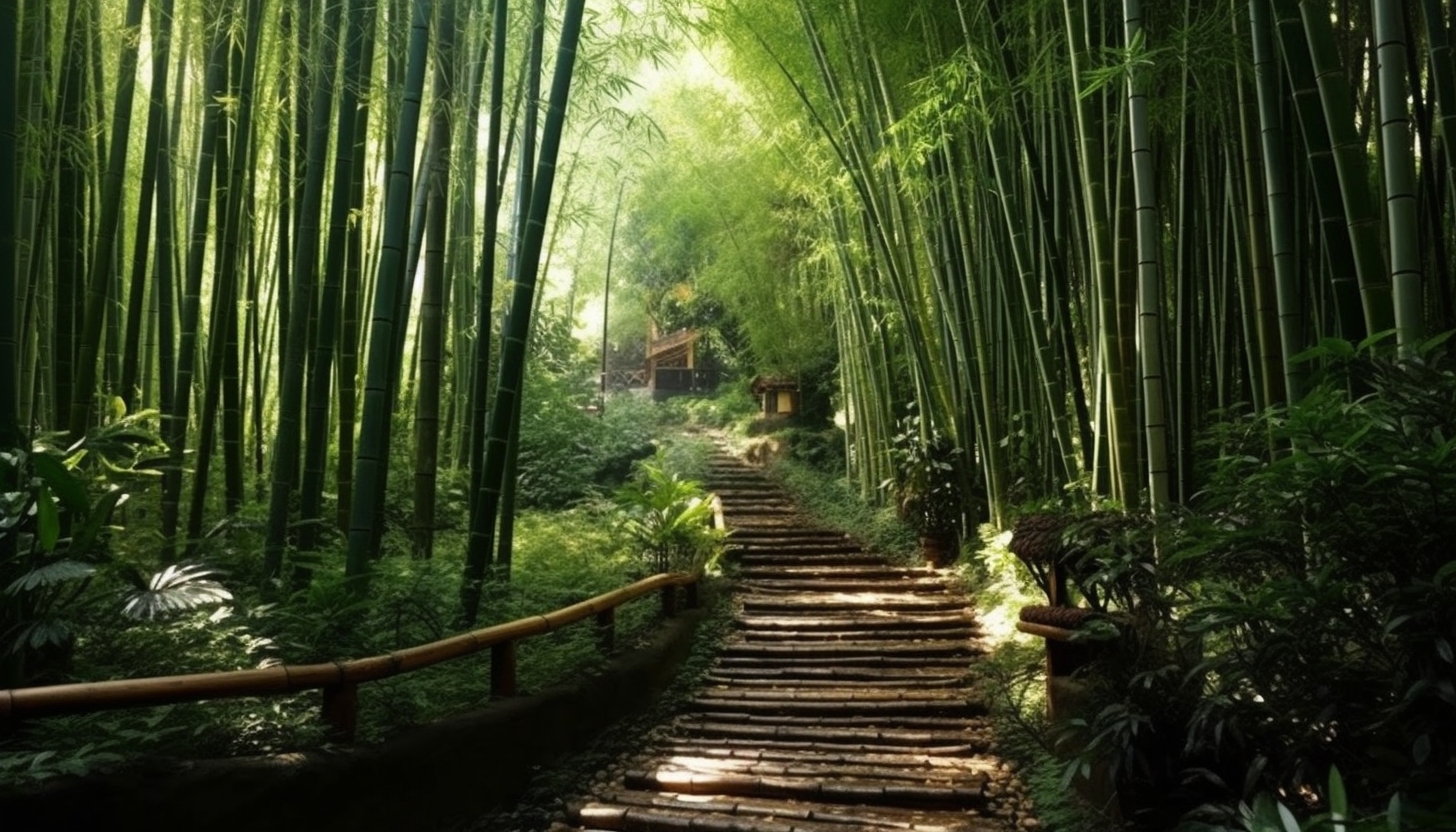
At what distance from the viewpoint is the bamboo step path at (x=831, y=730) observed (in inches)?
107

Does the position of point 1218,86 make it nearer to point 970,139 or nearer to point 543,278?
point 970,139

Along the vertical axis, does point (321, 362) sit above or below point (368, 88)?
below

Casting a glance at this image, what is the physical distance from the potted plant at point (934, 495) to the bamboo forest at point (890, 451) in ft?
0.10

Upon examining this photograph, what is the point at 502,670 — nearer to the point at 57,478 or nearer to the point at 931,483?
the point at 57,478

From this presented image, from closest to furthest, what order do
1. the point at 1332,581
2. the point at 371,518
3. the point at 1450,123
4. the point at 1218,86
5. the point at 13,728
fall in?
the point at 1332,581 < the point at 13,728 < the point at 1450,123 < the point at 371,518 < the point at 1218,86

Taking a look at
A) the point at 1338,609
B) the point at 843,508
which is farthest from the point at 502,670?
the point at 843,508

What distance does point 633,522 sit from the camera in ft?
18.7

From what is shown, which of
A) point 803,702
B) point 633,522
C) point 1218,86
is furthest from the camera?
point 633,522

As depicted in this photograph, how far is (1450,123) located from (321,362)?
2.94 m

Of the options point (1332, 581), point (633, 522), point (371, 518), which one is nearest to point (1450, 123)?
point (1332, 581)

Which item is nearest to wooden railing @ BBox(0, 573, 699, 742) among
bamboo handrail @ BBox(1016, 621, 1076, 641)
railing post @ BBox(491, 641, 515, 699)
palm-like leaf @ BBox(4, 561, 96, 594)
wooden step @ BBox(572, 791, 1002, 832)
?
railing post @ BBox(491, 641, 515, 699)

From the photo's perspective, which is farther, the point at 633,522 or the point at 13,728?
the point at 633,522

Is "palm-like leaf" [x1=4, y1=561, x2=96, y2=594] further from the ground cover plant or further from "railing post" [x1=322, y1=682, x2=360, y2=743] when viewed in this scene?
"railing post" [x1=322, y1=682, x2=360, y2=743]

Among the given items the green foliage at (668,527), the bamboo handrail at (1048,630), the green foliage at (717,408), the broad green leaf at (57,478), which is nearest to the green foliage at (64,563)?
the broad green leaf at (57,478)
